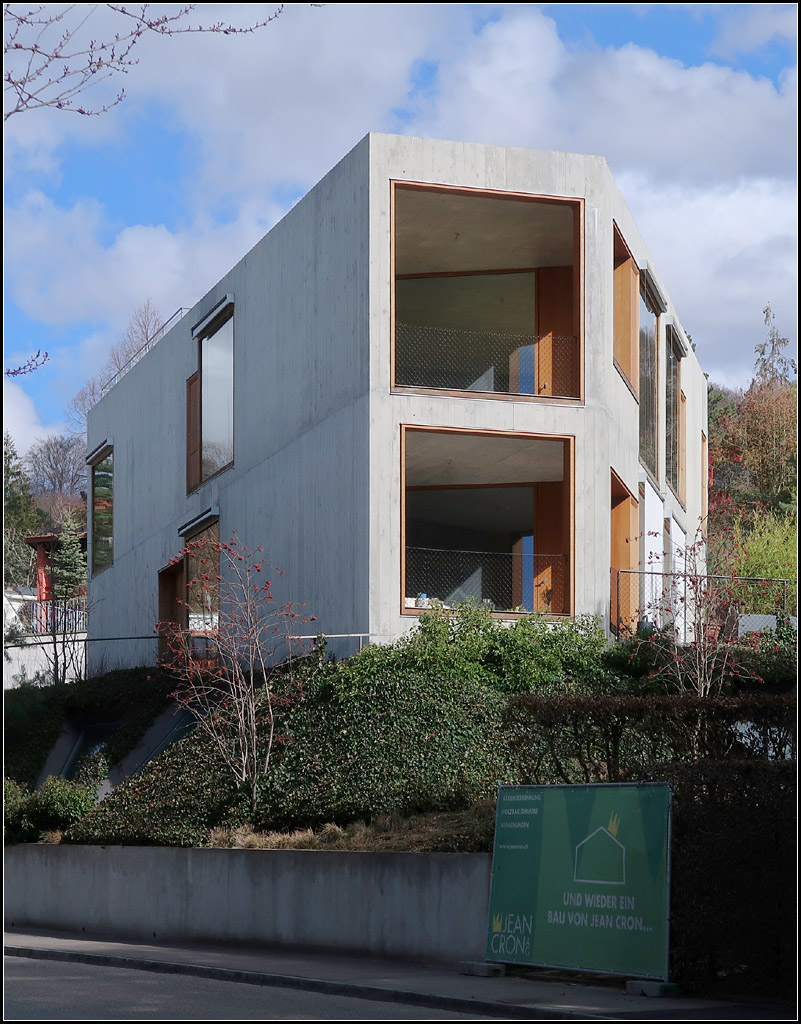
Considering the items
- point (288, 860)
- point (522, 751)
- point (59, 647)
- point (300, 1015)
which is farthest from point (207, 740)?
point (59, 647)

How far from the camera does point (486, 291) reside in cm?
2691

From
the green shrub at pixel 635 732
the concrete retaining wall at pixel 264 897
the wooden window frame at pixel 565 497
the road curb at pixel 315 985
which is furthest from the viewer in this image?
the wooden window frame at pixel 565 497

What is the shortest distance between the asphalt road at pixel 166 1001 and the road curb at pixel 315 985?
6.6 inches

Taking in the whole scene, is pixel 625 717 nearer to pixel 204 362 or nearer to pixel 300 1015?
pixel 300 1015

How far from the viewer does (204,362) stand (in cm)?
2948

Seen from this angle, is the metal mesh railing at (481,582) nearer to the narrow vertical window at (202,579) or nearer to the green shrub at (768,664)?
the green shrub at (768,664)

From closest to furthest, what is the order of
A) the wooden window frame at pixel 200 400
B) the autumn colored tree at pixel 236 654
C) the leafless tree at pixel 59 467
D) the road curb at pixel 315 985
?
the road curb at pixel 315 985 → the autumn colored tree at pixel 236 654 → the wooden window frame at pixel 200 400 → the leafless tree at pixel 59 467

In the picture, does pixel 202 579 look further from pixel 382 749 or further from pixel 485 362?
pixel 382 749

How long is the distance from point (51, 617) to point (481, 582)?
20273 millimetres

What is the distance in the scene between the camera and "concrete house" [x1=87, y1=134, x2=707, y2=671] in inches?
847

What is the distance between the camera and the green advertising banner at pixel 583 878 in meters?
11.5

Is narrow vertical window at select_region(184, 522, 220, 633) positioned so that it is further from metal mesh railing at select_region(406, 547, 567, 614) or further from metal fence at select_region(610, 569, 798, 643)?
metal fence at select_region(610, 569, 798, 643)

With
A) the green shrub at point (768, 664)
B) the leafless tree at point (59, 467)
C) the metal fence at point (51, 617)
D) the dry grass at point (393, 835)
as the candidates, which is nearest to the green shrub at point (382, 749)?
the dry grass at point (393, 835)

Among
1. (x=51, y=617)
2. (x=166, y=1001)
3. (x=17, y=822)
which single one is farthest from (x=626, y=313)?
(x=51, y=617)
